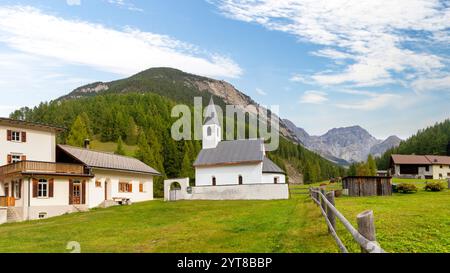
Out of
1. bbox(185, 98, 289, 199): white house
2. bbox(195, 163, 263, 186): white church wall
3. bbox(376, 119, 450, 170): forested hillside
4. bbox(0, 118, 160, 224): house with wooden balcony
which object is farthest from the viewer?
bbox(376, 119, 450, 170): forested hillside

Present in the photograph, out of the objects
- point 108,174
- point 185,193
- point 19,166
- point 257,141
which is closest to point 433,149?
point 257,141

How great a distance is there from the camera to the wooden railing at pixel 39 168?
34344 millimetres

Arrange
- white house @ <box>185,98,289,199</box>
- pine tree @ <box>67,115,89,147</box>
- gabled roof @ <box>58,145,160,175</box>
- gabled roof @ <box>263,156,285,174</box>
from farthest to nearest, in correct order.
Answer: pine tree @ <box>67,115,89,147</box>
gabled roof @ <box>263,156,285,174</box>
white house @ <box>185,98,289,199</box>
gabled roof @ <box>58,145,160,175</box>

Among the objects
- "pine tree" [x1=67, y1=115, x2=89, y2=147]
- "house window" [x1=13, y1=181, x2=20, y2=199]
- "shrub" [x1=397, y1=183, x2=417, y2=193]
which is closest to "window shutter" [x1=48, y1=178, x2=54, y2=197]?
"house window" [x1=13, y1=181, x2=20, y2=199]

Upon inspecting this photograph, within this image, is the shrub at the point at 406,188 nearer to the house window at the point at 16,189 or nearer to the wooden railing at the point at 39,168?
the wooden railing at the point at 39,168

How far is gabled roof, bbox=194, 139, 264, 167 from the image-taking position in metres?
51.8

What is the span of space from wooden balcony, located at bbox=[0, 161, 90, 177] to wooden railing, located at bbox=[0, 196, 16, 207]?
208cm

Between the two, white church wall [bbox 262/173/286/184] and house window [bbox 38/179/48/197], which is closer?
house window [bbox 38/179/48/197]

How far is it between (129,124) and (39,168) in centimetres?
9567

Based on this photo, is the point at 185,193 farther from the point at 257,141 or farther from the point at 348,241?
the point at 348,241

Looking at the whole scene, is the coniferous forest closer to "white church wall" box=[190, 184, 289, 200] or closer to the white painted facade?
"white church wall" box=[190, 184, 289, 200]

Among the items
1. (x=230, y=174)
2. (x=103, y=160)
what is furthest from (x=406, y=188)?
(x=103, y=160)

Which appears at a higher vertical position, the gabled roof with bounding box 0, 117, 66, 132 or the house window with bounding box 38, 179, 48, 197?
the gabled roof with bounding box 0, 117, 66, 132

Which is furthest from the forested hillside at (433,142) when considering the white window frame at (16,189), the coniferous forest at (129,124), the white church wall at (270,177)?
the white window frame at (16,189)
